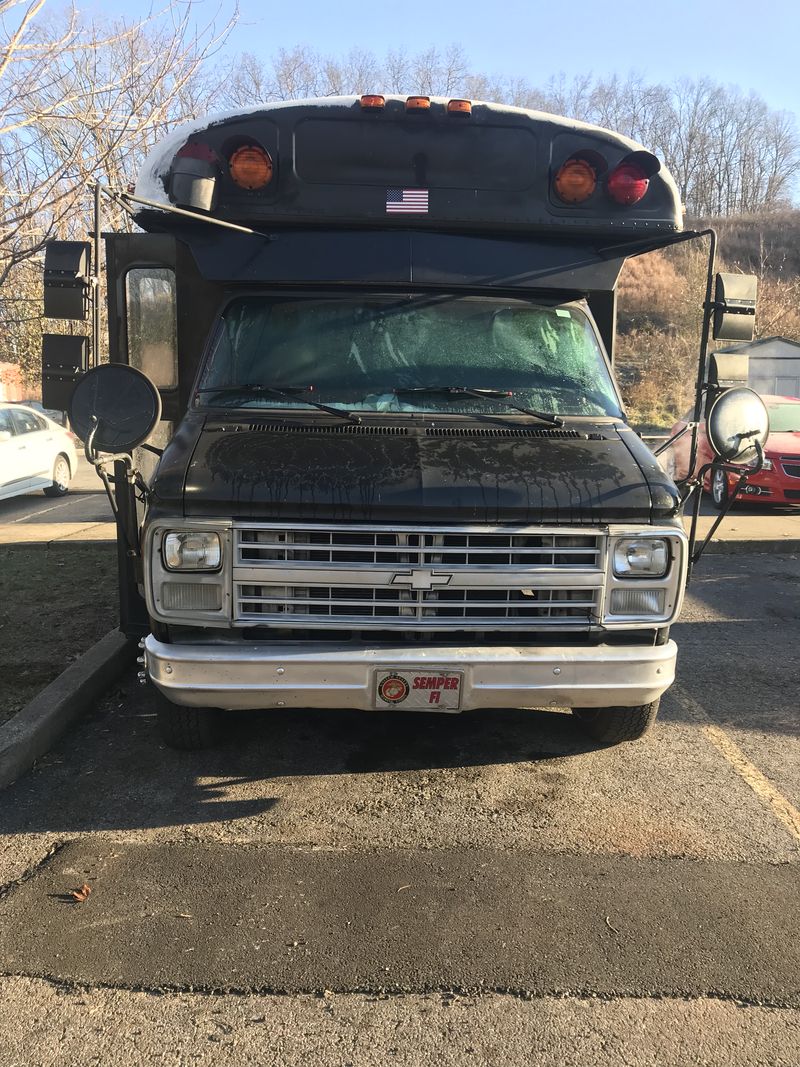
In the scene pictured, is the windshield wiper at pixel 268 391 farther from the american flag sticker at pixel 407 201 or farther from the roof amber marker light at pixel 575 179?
the roof amber marker light at pixel 575 179

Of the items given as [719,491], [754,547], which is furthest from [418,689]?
[719,491]

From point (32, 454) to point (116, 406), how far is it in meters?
9.89

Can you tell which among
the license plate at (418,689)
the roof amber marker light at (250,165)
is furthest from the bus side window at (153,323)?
the license plate at (418,689)

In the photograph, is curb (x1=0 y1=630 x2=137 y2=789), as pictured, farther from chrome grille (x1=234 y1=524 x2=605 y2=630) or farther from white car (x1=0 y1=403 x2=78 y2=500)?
white car (x1=0 y1=403 x2=78 y2=500)

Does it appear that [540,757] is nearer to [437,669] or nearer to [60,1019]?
A: [437,669]

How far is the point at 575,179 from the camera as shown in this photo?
14.7ft

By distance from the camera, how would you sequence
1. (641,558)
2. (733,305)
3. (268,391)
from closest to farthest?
(641,558), (268,391), (733,305)

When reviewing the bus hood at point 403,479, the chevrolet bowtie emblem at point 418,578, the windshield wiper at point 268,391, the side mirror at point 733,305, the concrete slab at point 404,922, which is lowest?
the concrete slab at point 404,922

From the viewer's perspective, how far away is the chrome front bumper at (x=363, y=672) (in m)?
3.43

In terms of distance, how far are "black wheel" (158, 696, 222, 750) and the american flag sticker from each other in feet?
9.01

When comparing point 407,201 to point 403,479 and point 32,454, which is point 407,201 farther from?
point 32,454

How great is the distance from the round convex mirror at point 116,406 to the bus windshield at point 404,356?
0.43m

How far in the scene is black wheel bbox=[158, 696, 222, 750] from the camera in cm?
403

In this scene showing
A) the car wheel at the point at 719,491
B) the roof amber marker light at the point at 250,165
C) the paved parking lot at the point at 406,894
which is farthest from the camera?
the car wheel at the point at 719,491
